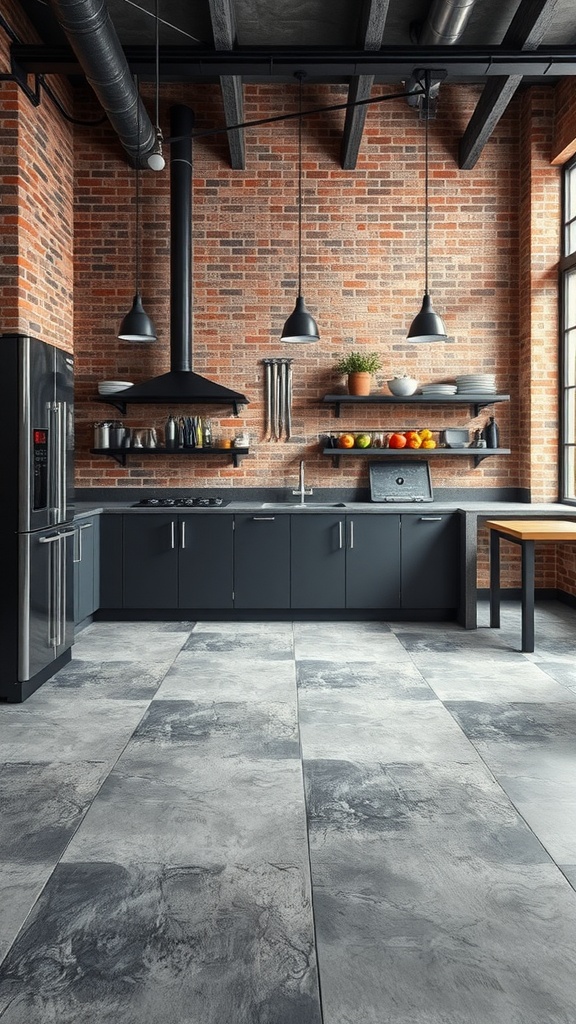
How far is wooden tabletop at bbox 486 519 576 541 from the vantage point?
14.8ft

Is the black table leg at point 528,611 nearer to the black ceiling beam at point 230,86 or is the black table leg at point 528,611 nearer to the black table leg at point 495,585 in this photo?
the black table leg at point 495,585

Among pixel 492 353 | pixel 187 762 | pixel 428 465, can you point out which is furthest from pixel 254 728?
pixel 492 353

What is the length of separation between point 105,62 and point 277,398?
2.69 meters

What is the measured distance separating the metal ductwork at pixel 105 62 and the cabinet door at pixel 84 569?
2.64 m

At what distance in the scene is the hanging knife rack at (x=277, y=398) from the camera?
612 centimetres

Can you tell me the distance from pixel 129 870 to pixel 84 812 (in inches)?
17.1

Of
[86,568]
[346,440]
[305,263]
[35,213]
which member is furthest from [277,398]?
[35,213]

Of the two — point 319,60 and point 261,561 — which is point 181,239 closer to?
point 319,60

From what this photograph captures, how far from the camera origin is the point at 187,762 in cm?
295

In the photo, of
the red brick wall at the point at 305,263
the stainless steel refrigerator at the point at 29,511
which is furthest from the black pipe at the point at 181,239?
the stainless steel refrigerator at the point at 29,511

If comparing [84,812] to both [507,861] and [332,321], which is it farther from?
[332,321]

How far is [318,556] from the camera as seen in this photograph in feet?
18.1

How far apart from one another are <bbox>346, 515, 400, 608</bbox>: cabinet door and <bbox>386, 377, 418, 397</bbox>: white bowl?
1092mm

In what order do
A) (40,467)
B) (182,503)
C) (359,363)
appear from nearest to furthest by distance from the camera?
1. (40,467)
2. (182,503)
3. (359,363)
